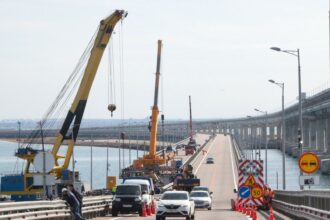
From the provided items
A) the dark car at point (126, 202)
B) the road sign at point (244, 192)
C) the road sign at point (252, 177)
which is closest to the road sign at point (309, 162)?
the road sign at point (252, 177)

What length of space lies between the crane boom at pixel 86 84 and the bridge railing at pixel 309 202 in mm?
17361

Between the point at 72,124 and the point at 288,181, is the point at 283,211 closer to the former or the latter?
the point at 72,124

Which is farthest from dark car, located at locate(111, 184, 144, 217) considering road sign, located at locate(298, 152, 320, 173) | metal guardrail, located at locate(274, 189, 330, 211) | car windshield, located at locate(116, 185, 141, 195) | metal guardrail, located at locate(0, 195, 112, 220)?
road sign, located at locate(298, 152, 320, 173)

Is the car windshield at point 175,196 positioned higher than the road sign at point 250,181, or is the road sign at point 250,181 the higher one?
the road sign at point 250,181

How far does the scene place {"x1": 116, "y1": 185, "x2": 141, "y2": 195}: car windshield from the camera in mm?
52000

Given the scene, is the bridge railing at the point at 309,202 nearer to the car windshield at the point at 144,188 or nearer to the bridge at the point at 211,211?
the bridge at the point at 211,211

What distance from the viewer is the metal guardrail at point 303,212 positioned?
33.0 metres

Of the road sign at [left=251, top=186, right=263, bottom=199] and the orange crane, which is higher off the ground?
the orange crane

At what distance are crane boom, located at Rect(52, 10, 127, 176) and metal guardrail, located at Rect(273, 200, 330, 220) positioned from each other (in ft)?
62.2

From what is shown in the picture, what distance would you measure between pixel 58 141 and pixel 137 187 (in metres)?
22.3

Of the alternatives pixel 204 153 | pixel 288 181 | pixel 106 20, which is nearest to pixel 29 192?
pixel 106 20

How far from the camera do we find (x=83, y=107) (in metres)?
74.9

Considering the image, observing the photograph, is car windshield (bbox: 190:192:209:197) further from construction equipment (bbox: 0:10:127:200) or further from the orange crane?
the orange crane

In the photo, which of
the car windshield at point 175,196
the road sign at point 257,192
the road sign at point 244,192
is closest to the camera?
the road sign at point 257,192
